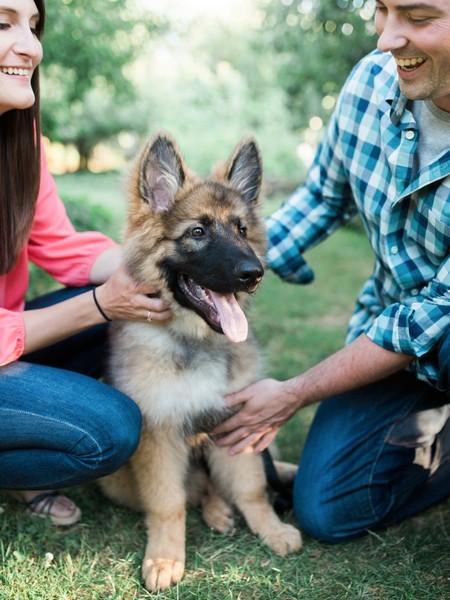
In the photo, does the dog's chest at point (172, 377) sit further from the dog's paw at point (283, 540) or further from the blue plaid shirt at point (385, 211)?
the blue plaid shirt at point (385, 211)

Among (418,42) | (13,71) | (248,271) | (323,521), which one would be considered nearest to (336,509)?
(323,521)

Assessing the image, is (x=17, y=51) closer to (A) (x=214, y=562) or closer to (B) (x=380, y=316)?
(B) (x=380, y=316)

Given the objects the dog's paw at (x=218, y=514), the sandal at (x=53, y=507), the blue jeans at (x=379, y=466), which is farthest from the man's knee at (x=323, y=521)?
the sandal at (x=53, y=507)

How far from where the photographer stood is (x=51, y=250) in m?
2.91

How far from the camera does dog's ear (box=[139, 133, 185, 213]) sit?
7.94 ft

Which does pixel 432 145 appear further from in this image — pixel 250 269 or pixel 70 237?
pixel 70 237

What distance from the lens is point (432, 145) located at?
246 cm

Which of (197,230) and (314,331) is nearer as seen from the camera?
(197,230)

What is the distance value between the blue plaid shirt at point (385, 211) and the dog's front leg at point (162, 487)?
94 cm

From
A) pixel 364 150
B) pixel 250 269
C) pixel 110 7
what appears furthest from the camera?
pixel 110 7

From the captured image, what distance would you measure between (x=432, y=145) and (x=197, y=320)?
1.14 m

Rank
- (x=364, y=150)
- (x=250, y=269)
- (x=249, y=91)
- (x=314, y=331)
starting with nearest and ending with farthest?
(x=250, y=269) → (x=364, y=150) → (x=314, y=331) → (x=249, y=91)

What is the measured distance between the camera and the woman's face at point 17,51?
7.50ft

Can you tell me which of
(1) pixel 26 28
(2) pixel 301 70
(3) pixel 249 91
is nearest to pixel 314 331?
(1) pixel 26 28
